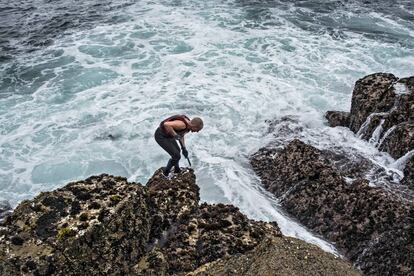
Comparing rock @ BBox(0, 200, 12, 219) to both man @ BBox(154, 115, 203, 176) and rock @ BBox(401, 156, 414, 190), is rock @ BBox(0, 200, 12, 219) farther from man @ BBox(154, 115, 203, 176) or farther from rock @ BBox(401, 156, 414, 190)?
rock @ BBox(401, 156, 414, 190)

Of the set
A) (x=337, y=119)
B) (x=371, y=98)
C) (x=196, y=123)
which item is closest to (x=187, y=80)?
(x=337, y=119)

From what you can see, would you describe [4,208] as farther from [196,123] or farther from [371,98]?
[371,98]

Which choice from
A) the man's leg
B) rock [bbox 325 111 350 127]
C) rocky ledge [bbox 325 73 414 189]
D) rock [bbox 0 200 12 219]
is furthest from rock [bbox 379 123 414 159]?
rock [bbox 0 200 12 219]

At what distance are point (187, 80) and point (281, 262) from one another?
1270 centimetres

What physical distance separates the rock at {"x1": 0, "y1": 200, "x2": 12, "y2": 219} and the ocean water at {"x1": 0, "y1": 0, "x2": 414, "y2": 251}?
293 millimetres

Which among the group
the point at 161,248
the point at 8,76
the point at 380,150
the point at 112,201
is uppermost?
the point at 112,201

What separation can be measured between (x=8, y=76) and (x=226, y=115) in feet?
29.3

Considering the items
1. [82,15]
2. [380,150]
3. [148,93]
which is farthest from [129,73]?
[380,150]

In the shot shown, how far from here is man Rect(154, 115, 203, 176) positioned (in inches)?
354

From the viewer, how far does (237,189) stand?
35.2ft

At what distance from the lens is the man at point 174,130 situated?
29.5 feet

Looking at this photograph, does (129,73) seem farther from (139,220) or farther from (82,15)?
(139,220)

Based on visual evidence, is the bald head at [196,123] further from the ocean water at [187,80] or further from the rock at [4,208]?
the rock at [4,208]

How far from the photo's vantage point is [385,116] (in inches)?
460
